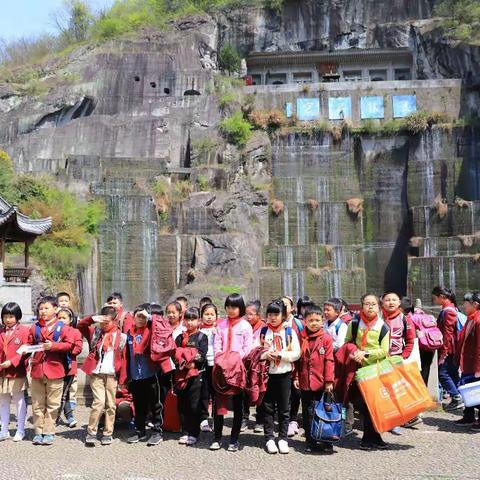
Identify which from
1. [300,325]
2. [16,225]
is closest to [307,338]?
[300,325]

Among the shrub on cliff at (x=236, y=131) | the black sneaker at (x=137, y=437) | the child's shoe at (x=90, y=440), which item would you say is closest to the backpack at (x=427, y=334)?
the black sneaker at (x=137, y=437)

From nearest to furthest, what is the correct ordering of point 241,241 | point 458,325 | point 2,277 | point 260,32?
point 458,325
point 2,277
point 241,241
point 260,32

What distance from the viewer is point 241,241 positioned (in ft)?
77.0

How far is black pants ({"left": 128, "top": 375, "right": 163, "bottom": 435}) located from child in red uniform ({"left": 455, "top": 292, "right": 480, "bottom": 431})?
136 inches

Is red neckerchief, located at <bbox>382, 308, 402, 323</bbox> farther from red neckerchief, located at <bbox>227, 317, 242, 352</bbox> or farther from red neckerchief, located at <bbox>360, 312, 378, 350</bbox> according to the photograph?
red neckerchief, located at <bbox>227, 317, 242, 352</bbox>

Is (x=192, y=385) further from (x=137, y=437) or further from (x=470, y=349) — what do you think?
(x=470, y=349)

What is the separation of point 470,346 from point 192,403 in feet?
10.6

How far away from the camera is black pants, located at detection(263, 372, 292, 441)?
235 inches

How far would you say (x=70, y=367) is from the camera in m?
6.56

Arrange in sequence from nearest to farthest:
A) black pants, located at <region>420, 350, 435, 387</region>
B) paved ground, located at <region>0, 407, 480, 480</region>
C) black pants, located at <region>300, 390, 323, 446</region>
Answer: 1. paved ground, located at <region>0, 407, 480, 480</region>
2. black pants, located at <region>300, 390, 323, 446</region>
3. black pants, located at <region>420, 350, 435, 387</region>

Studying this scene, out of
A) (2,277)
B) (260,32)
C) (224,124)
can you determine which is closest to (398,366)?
(2,277)

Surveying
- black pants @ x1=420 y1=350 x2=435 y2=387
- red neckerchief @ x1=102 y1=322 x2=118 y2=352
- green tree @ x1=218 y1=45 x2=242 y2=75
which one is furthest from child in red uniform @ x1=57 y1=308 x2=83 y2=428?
green tree @ x1=218 y1=45 x2=242 y2=75

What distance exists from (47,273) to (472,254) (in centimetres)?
1582

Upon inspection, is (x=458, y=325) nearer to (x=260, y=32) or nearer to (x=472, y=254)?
(x=472, y=254)
